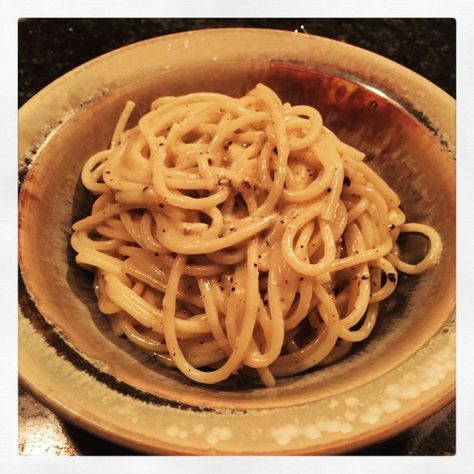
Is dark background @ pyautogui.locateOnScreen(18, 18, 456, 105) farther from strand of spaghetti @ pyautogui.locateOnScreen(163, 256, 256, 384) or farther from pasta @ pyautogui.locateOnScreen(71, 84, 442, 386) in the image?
strand of spaghetti @ pyautogui.locateOnScreen(163, 256, 256, 384)

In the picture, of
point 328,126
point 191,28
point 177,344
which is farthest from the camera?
point 191,28

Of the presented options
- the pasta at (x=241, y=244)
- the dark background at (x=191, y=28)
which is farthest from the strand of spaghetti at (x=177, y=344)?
the dark background at (x=191, y=28)

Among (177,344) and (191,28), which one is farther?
(191,28)

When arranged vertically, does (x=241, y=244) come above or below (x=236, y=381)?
above

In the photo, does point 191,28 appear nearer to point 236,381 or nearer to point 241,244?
point 241,244

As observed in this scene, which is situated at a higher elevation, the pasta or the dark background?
the dark background

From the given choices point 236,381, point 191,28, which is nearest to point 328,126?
point 191,28

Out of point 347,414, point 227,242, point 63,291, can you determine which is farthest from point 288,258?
point 63,291

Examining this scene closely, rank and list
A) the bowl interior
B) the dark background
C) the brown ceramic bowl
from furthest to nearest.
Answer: the dark background
the bowl interior
the brown ceramic bowl

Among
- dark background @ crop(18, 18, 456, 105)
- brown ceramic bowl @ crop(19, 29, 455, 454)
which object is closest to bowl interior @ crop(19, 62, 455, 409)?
brown ceramic bowl @ crop(19, 29, 455, 454)
